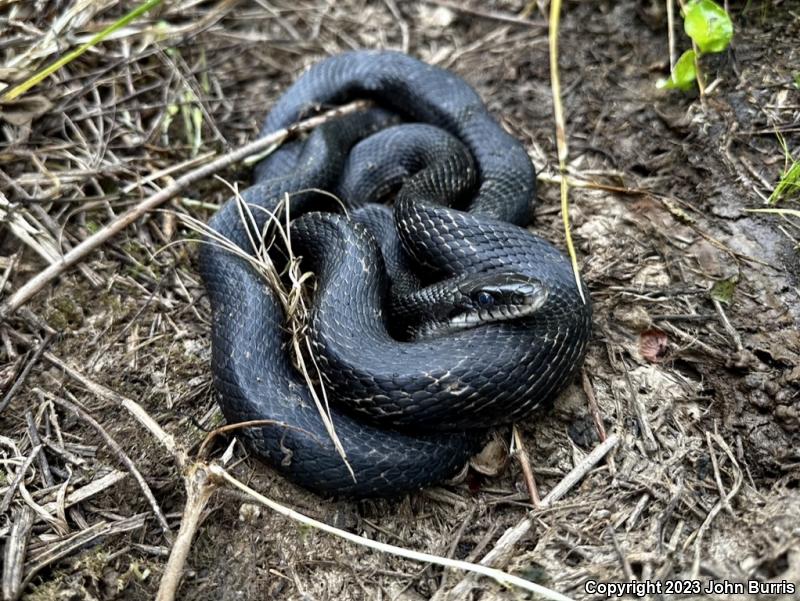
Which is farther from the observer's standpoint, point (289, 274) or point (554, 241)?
point (554, 241)

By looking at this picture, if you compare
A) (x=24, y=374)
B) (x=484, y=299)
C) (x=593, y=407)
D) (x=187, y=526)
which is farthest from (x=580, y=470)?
(x=24, y=374)

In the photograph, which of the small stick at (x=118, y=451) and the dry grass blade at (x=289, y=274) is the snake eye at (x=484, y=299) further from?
the small stick at (x=118, y=451)

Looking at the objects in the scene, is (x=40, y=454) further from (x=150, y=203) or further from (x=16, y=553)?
(x=150, y=203)

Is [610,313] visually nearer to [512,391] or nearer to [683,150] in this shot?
[512,391]

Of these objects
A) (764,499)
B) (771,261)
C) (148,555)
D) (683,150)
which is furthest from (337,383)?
(683,150)

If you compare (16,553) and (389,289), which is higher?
(16,553)

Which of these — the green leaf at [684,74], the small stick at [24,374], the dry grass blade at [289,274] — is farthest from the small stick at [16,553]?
the green leaf at [684,74]

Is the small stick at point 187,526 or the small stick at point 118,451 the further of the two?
the small stick at point 118,451
